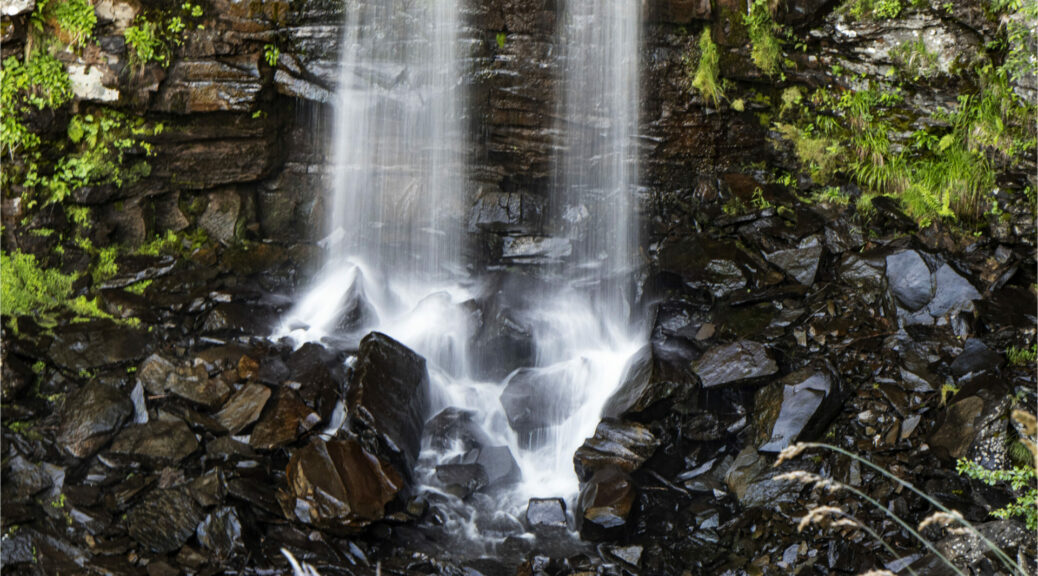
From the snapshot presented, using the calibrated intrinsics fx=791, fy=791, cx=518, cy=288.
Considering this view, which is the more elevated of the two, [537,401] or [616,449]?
[537,401]

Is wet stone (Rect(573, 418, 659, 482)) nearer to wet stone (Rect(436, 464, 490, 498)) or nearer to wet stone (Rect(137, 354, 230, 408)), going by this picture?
wet stone (Rect(436, 464, 490, 498))

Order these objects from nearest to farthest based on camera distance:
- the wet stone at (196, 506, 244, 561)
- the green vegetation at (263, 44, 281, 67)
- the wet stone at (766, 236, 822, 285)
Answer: the wet stone at (196, 506, 244, 561) → the wet stone at (766, 236, 822, 285) → the green vegetation at (263, 44, 281, 67)

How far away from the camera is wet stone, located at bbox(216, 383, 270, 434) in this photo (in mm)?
7461

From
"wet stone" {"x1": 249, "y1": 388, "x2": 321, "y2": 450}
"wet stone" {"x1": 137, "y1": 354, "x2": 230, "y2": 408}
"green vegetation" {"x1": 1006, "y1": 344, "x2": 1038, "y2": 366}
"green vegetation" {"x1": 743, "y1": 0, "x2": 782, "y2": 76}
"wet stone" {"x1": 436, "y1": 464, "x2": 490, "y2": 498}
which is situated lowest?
"wet stone" {"x1": 436, "y1": 464, "x2": 490, "y2": 498}

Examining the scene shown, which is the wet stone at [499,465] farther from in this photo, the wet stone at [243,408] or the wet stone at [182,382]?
the wet stone at [182,382]

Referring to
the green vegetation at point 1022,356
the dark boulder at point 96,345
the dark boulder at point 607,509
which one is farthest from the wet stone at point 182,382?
the green vegetation at point 1022,356

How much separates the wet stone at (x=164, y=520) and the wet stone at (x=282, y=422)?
800mm

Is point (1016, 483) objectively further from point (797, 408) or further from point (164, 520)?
point (164, 520)

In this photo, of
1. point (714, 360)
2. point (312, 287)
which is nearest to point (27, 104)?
point (312, 287)

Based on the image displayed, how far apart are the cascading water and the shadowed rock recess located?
0.64ft

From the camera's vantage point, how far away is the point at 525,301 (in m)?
9.83

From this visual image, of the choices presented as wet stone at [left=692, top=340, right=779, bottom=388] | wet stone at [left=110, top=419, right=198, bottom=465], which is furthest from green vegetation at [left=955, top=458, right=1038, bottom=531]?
wet stone at [left=110, top=419, right=198, bottom=465]

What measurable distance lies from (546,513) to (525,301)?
131 inches

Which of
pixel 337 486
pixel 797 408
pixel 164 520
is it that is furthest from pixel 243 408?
pixel 797 408
